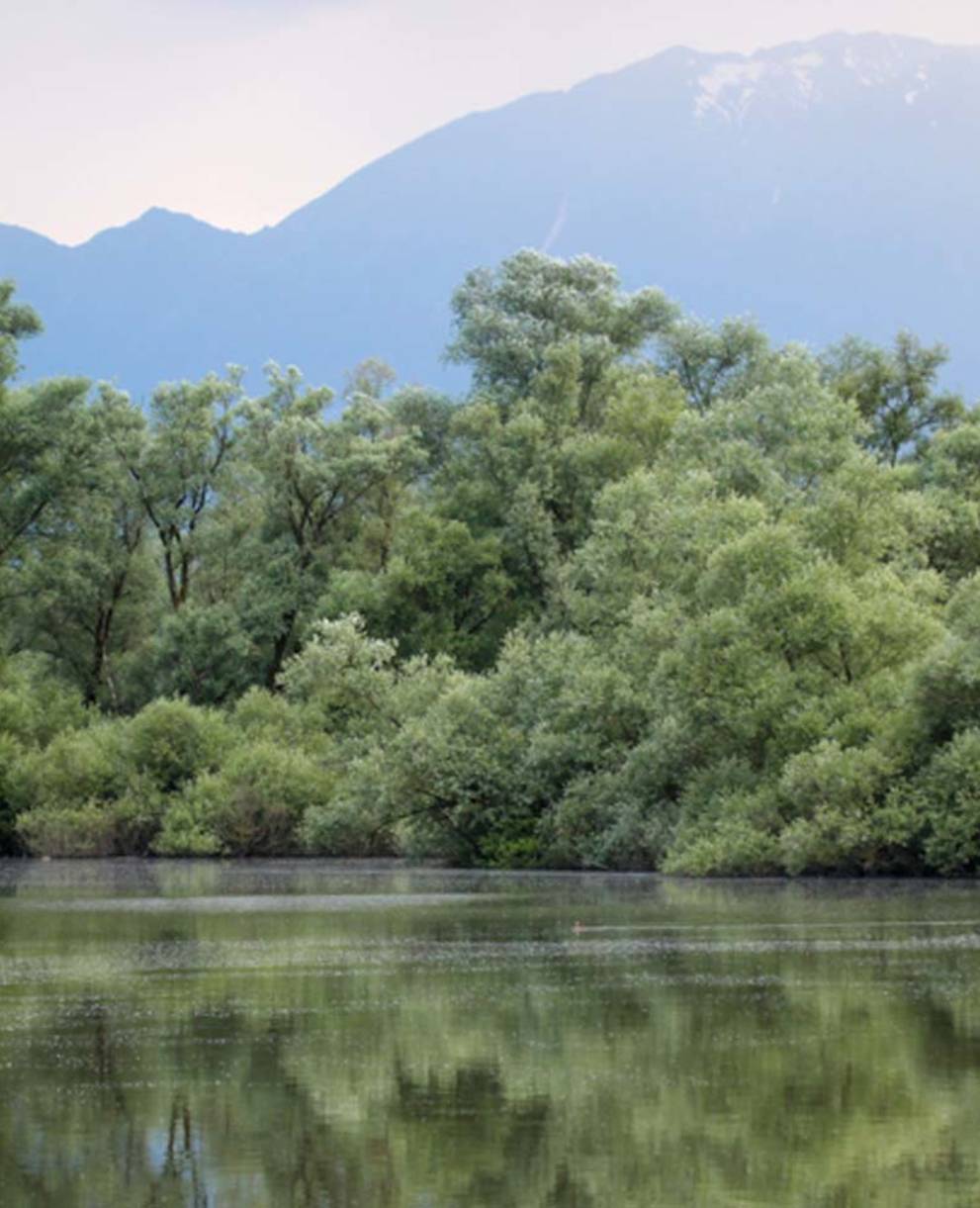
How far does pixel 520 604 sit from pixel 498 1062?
68.9m

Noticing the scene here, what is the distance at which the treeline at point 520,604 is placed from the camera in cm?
5691

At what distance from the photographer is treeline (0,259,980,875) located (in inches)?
2240

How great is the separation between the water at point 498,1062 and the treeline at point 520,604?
1531 centimetres

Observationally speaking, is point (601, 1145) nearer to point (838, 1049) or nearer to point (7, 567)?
point (838, 1049)

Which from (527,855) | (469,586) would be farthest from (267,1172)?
(469,586)

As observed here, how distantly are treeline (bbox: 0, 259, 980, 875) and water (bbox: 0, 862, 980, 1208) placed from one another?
1531 cm

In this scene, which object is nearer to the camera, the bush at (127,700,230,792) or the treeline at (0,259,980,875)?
the treeline at (0,259,980,875)

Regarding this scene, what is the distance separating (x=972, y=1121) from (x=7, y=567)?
77039 millimetres

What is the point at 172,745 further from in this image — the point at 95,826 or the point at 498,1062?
the point at 498,1062

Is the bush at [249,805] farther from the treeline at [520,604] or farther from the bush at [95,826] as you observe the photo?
the bush at [95,826]

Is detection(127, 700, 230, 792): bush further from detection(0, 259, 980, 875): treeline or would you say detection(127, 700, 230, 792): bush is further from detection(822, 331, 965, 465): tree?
detection(822, 331, 965, 465): tree

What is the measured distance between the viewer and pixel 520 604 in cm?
9044

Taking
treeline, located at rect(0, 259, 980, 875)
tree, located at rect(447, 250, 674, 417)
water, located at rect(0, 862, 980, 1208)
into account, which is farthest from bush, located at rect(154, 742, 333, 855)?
water, located at rect(0, 862, 980, 1208)

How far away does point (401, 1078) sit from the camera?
2075 cm
